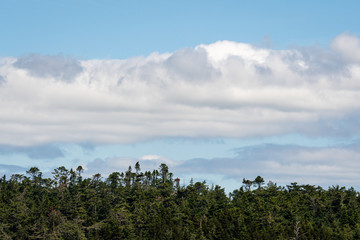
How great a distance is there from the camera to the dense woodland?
12219cm

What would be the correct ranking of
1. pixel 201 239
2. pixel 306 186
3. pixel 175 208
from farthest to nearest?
pixel 306 186 < pixel 175 208 < pixel 201 239

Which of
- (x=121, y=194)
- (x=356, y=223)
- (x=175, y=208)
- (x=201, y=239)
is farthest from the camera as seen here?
(x=121, y=194)

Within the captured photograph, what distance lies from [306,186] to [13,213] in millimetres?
90754

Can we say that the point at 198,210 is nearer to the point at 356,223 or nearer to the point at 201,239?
the point at 201,239

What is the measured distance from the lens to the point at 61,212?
137625 millimetres

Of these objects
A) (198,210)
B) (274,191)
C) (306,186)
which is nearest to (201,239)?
(198,210)

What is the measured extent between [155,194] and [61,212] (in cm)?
3446

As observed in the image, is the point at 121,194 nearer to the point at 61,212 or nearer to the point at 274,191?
the point at 61,212

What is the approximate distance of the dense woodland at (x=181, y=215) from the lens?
401 ft

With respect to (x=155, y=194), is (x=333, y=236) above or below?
below

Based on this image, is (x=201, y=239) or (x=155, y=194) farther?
(x=155, y=194)

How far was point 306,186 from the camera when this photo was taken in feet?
569

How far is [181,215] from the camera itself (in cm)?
13925

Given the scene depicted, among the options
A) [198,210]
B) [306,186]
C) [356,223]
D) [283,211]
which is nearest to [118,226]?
[198,210]
